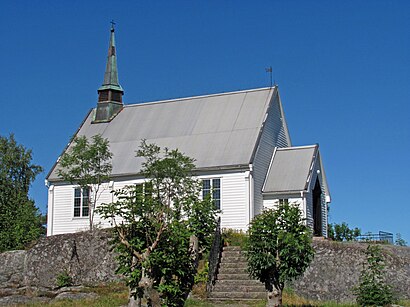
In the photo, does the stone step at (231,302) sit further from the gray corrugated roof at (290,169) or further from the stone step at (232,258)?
the gray corrugated roof at (290,169)

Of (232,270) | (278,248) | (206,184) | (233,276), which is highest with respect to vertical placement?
(206,184)

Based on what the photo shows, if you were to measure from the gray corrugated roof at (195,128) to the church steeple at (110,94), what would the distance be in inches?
27.7

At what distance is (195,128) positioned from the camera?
138 feet

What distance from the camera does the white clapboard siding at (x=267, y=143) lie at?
38.2 metres

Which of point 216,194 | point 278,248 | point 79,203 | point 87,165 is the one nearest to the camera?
point 278,248

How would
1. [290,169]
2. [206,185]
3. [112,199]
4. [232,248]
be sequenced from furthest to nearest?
[112,199]
[290,169]
[206,185]
[232,248]

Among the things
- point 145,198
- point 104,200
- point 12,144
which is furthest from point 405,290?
point 12,144

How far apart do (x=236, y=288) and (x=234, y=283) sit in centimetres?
57

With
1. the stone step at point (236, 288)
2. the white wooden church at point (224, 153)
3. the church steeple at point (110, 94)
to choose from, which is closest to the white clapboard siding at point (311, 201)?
the white wooden church at point (224, 153)

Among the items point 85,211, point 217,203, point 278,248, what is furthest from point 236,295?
point 85,211

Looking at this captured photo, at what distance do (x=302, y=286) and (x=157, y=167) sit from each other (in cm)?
966

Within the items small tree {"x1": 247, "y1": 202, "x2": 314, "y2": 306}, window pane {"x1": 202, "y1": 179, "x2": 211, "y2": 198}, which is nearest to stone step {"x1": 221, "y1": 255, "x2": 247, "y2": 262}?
small tree {"x1": 247, "y1": 202, "x2": 314, "y2": 306}

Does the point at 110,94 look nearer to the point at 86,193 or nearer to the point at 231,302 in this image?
the point at 86,193

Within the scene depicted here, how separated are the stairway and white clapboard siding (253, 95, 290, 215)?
282 inches
